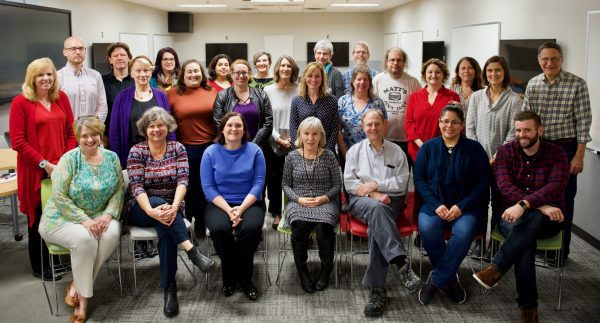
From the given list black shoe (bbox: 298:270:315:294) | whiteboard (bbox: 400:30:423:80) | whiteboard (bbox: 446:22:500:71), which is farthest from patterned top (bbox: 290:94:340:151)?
whiteboard (bbox: 400:30:423:80)

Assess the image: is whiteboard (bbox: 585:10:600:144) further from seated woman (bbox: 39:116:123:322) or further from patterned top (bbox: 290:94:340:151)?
seated woman (bbox: 39:116:123:322)

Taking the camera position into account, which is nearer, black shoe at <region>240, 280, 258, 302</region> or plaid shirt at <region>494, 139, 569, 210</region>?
plaid shirt at <region>494, 139, 569, 210</region>

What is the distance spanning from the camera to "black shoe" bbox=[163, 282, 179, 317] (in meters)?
3.25

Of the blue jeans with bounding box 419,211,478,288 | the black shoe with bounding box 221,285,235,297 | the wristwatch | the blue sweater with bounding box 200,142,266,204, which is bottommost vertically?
the black shoe with bounding box 221,285,235,297

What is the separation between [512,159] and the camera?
11.1 feet

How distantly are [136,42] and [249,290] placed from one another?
8732 millimetres

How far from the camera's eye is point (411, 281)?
3357 millimetres

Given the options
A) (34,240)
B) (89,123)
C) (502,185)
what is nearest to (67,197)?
(89,123)

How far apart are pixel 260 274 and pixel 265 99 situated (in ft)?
4.44

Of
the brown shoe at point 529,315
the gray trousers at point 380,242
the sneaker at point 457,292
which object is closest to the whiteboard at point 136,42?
the gray trousers at point 380,242

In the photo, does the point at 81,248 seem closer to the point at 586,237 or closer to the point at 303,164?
the point at 303,164

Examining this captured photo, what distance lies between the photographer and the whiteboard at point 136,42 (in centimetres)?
1029

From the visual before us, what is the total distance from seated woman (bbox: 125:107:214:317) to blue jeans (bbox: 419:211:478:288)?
1.39 metres

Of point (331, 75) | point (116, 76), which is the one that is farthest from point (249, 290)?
point (331, 75)
